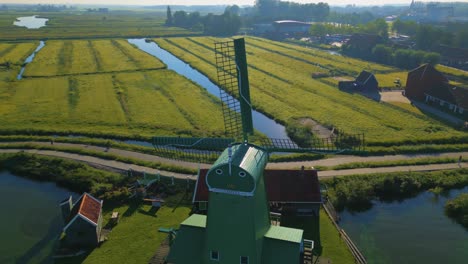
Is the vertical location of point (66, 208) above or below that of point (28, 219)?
above

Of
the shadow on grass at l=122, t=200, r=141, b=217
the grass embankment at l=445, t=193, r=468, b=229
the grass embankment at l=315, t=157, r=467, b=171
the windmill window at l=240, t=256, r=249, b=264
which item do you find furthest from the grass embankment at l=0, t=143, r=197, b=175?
the grass embankment at l=445, t=193, r=468, b=229

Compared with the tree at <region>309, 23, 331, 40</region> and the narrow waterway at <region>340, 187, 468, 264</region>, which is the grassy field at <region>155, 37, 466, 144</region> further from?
the tree at <region>309, 23, 331, 40</region>

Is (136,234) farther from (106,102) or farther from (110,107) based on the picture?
(106,102)

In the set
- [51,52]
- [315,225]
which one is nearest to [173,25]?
[51,52]

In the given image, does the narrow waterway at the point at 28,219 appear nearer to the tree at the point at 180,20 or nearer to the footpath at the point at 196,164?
the footpath at the point at 196,164

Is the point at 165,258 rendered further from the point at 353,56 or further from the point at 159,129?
the point at 353,56

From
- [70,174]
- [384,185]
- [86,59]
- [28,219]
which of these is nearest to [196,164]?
[70,174]
